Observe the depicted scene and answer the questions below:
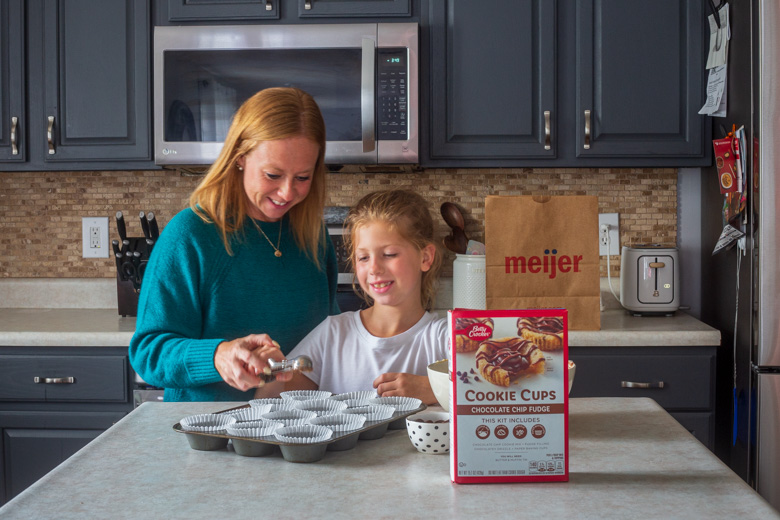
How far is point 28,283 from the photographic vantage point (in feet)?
9.23

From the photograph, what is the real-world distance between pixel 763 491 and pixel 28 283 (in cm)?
258

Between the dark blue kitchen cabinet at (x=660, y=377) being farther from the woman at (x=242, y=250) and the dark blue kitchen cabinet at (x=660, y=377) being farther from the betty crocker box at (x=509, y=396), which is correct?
the betty crocker box at (x=509, y=396)

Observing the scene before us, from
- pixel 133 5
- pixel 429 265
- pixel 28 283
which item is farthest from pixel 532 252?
pixel 28 283

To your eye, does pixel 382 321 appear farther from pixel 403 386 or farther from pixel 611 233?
pixel 611 233

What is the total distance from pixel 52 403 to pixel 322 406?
1.56m

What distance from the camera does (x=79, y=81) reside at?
2521 mm

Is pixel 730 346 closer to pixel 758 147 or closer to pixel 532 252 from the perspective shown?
pixel 758 147

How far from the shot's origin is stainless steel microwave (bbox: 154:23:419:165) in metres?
2.41

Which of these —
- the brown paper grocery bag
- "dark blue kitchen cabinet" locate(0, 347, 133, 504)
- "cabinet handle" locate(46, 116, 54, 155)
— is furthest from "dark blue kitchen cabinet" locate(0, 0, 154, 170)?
the brown paper grocery bag

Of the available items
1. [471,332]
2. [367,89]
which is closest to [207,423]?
[471,332]

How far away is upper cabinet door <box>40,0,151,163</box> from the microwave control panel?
791 mm

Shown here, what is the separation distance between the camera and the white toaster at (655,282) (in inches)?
99.8

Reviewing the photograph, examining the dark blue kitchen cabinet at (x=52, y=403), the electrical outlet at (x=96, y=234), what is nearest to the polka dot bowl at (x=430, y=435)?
the dark blue kitchen cabinet at (x=52, y=403)

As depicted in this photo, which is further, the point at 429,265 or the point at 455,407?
the point at 429,265
